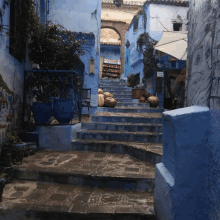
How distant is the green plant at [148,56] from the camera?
37.4 feet

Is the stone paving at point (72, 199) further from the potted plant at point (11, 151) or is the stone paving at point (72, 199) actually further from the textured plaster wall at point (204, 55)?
the textured plaster wall at point (204, 55)

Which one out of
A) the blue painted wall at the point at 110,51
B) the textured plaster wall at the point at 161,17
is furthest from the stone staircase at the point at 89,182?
the blue painted wall at the point at 110,51

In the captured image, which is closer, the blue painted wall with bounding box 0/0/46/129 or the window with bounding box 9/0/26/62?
the blue painted wall with bounding box 0/0/46/129

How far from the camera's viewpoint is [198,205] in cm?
168

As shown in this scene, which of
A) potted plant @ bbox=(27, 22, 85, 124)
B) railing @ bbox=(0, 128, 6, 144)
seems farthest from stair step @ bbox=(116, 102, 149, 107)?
railing @ bbox=(0, 128, 6, 144)

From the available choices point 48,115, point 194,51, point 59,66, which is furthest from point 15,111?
point 194,51

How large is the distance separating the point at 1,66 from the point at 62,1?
5666 millimetres

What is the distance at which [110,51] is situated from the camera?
1877 cm

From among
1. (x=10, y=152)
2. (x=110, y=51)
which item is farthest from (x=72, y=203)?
(x=110, y=51)

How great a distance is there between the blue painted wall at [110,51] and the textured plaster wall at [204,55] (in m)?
17.0

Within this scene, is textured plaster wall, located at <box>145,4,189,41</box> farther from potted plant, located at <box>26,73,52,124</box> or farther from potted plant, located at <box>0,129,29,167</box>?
potted plant, located at <box>0,129,29,167</box>

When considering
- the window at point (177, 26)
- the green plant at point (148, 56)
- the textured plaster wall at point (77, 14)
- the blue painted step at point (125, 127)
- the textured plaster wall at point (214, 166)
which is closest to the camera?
the textured plaster wall at point (214, 166)

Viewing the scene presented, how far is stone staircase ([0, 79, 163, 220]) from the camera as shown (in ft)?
6.99

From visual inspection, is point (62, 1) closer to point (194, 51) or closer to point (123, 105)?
point (123, 105)
